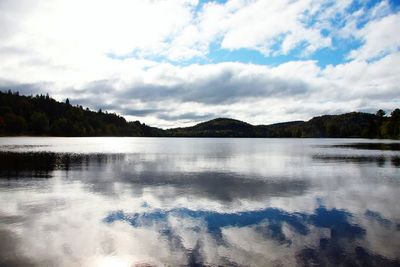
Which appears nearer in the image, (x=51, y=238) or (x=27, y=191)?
(x=51, y=238)

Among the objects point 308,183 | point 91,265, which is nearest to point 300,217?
point 91,265

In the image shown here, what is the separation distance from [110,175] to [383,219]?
31.6 m

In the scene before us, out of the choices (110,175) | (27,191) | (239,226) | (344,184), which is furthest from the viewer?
(110,175)

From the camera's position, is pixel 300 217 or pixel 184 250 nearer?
pixel 184 250

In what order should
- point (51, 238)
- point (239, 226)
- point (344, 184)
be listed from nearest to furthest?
point (51, 238) → point (239, 226) → point (344, 184)

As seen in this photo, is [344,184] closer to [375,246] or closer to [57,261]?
[375,246]

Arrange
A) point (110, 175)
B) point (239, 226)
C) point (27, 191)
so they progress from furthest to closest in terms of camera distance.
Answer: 1. point (110, 175)
2. point (27, 191)
3. point (239, 226)

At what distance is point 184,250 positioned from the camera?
51.8ft

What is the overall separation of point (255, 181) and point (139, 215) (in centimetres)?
1909

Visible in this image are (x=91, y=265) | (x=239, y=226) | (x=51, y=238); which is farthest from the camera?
(x=239, y=226)

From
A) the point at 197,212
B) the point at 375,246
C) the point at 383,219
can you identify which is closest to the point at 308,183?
the point at 383,219

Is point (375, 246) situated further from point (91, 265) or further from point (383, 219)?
point (91, 265)

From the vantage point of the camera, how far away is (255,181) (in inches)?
1526

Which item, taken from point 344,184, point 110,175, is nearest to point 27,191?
point 110,175
